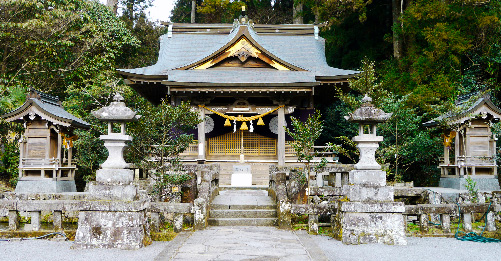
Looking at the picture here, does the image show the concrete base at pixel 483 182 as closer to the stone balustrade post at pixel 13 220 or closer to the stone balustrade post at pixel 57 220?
the stone balustrade post at pixel 57 220

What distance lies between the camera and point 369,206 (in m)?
7.83

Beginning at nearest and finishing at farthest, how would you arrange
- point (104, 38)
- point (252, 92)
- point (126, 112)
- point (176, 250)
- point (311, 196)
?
point (176, 250) → point (126, 112) → point (311, 196) → point (252, 92) → point (104, 38)

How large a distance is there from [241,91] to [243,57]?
2.04 meters

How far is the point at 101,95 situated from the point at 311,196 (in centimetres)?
1218

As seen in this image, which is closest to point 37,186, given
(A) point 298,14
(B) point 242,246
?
(B) point 242,246

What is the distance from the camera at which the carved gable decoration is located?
17.7 metres

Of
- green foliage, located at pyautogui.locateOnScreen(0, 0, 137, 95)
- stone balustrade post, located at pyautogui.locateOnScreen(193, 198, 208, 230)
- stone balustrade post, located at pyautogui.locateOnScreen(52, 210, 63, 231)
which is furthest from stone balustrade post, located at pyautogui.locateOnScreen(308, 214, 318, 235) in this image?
green foliage, located at pyautogui.locateOnScreen(0, 0, 137, 95)

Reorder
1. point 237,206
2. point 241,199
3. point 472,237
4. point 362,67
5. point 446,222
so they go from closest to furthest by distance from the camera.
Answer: point 472,237, point 446,222, point 237,206, point 241,199, point 362,67

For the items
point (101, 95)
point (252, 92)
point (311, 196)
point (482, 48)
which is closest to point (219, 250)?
point (311, 196)

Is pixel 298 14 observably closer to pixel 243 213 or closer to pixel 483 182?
pixel 483 182

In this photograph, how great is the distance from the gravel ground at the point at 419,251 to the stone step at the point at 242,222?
190cm

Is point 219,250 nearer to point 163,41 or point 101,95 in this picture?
point 101,95

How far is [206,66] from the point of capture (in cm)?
1788

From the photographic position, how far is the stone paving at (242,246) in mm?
6793
